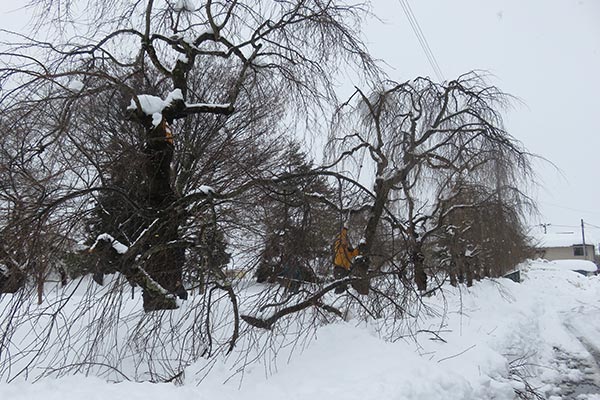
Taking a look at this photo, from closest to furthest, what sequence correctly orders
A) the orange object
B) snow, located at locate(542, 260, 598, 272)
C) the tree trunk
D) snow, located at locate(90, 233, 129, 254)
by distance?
1. snow, located at locate(90, 233, 129, 254)
2. the tree trunk
3. the orange object
4. snow, located at locate(542, 260, 598, 272)

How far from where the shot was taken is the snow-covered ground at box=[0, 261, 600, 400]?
382 centimetres

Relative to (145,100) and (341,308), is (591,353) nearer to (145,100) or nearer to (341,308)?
(341,308)

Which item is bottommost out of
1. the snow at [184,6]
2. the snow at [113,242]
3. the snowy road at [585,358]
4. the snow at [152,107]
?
the snowy road at [585,358]

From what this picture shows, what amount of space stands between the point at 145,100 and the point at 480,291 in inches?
499

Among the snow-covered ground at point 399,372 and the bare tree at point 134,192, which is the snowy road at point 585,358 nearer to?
the snow-covered ground at point 399,372

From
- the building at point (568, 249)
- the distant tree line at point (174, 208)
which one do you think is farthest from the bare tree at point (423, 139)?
the building at point (568, 249)

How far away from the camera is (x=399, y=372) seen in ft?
15.8

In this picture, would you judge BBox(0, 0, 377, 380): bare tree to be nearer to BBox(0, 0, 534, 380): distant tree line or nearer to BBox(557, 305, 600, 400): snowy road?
BBox(0, 0, 534, 380): distant tree line

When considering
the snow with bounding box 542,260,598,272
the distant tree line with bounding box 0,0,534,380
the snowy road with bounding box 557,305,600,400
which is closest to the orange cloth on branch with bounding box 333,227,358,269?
the distant tree line with bounding box 0,0,534,380

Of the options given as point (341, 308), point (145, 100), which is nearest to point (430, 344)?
point (341, 308)

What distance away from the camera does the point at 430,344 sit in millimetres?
6609

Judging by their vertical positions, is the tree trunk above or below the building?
below

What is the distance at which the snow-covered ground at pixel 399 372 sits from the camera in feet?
12.5

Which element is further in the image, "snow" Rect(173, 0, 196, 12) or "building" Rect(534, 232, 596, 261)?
"building" Rect(534, 232, 596, 261)
